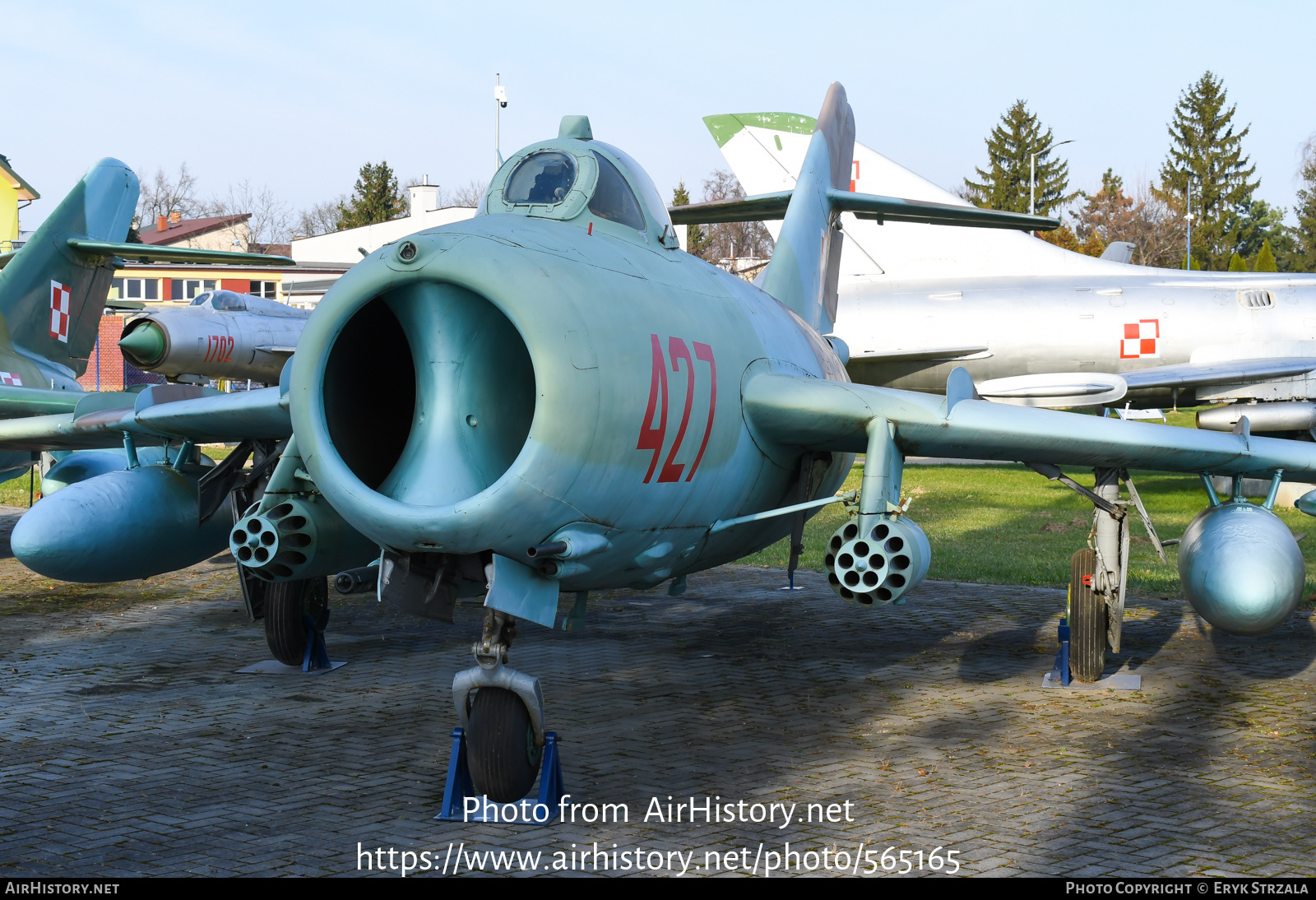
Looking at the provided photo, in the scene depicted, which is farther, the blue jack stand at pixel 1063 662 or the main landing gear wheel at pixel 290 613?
the main landing gear wheel at pixel 290 613

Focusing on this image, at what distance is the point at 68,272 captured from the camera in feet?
54.7

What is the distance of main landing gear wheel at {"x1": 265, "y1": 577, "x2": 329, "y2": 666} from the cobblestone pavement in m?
0.38

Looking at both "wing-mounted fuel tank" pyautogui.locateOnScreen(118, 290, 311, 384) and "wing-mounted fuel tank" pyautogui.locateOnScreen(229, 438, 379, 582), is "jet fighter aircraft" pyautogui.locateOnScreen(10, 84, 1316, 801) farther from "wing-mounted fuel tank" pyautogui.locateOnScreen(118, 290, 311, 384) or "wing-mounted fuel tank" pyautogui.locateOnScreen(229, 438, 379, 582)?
"wing-mounted fuel tank" pyautogui.locateOnScreen(118, 290, 311, 384)

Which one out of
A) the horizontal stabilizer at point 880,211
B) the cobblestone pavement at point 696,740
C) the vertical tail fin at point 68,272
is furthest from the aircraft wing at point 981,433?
the vertical tail fin at point 68,272

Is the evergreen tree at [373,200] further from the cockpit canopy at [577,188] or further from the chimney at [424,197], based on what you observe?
the cockpit canopy at [577,188]

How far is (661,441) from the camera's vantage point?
5758 mm

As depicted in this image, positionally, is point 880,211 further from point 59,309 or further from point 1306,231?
point 1306,231

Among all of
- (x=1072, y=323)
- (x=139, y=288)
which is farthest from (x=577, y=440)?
(x=139, y=288)

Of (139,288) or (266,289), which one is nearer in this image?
(266,289)

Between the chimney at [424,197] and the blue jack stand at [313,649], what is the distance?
53570 millimetres

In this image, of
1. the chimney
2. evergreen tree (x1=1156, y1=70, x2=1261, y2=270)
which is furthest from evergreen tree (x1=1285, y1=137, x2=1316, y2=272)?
the chimney

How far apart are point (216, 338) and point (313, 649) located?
18385 millimetres

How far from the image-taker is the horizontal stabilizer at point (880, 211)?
11.6 meters
